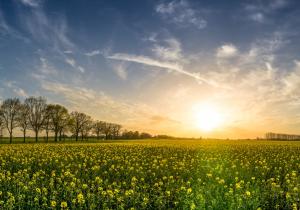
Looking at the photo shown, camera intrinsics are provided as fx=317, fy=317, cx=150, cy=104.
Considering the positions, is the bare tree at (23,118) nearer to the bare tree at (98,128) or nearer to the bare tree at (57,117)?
the bare tree at (57,117)

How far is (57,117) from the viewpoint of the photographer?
94.6 m

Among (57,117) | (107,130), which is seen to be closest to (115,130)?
(107,130)

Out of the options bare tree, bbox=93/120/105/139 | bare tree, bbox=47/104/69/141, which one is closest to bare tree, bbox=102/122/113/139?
bare tree, bbox=93/120/105/139

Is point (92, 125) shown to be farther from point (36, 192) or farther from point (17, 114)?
point (36, 192)

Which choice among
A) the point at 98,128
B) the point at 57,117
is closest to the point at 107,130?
the point at 98,128

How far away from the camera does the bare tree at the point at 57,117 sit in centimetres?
9400

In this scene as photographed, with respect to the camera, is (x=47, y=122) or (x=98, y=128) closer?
(x=47, y=122)

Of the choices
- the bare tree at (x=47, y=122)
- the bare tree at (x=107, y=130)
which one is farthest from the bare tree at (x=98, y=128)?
the bare tree at (x=47, y=122)

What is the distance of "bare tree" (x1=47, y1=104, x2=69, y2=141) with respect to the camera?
94.0 meters

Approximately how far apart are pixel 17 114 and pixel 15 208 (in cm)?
8271

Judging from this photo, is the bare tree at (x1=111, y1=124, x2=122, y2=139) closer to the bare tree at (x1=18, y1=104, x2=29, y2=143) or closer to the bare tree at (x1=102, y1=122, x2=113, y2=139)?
the bare tree at (x1=102, y1=122, x2=113, y2=139)

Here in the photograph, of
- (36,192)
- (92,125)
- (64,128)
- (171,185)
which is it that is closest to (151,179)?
(171,185)

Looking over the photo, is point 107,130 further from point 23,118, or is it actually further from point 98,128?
point 23,118

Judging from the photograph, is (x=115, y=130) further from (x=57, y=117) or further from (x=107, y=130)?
(x=57, y=117)
